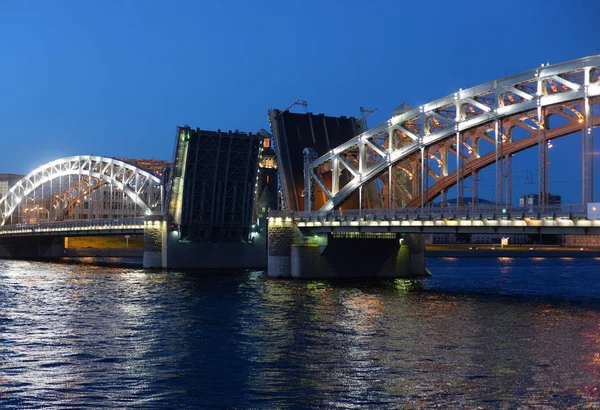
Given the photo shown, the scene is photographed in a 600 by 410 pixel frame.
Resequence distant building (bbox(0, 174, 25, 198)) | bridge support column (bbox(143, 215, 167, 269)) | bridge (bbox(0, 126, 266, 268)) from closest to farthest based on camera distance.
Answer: bridge (bbox(0, 126, 266, 268))
bridge support column (bbox(143, 215, 167, 269))
distant building (bbox(0, 174, 25, 198))

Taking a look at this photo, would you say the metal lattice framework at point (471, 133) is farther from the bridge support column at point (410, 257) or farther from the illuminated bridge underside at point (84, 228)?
the illuminated bridge underside at point (84, 228)

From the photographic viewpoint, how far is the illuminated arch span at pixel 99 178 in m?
114

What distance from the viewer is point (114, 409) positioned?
2625 cm

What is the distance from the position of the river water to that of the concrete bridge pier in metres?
12.1

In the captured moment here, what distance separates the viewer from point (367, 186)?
284ft

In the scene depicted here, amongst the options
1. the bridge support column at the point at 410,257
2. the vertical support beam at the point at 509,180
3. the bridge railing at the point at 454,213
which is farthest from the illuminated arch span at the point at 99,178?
the vertical support beam at the point at 509,180

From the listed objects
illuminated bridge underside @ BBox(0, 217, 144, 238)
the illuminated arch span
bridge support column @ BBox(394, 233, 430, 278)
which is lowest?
bridge support column @ BBox(394, 233, 430, 278)

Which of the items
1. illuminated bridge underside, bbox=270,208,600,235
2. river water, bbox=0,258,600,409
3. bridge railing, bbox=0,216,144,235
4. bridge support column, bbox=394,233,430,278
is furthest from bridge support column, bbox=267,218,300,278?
bridge railing, bbox=0,216,144,235

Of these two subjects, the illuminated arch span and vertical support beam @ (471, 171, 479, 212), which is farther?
the illuminated arch span

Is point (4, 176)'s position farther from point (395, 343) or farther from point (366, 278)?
point (395, 343)

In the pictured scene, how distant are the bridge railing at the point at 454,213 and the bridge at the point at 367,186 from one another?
9cm

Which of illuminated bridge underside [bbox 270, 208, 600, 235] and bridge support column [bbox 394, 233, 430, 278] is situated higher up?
illuminated bridge underside [bbox 270, 208, 600, 235]

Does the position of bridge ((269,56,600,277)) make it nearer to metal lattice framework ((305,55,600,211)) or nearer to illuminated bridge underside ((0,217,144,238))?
metal lattice framework ((305,55,600,211))

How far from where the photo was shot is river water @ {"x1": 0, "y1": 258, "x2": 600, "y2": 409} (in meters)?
28.2
